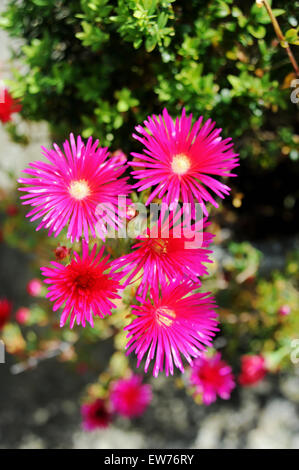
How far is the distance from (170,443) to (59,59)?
111 centimetres

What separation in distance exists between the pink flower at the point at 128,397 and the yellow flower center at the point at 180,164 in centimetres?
71

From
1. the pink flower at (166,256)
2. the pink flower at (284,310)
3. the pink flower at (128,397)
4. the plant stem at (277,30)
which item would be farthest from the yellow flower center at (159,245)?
the pink flower at (128,397)

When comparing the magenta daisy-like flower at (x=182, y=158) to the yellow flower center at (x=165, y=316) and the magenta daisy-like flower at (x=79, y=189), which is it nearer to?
the magenta daisy-like flower at (x=79, y=189)

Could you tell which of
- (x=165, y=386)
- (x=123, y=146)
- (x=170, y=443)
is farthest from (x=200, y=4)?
(x=170, y=443)

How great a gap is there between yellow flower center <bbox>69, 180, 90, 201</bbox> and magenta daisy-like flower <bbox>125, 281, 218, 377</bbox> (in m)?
0.17

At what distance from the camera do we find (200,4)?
706 mm

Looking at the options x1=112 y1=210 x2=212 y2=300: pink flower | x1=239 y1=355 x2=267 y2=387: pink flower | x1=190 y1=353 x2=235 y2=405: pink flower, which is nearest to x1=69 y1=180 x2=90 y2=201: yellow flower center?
x1=112 y1=210 x2=212 y2=300: pink flower

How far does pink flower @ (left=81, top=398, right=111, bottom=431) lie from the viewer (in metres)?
1.05

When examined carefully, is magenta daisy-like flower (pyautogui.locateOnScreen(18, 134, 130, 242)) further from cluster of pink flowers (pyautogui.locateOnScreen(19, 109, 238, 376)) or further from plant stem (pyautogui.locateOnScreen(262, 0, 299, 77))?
plant stem (pyautogui.locateOnScreen(262, 0, 299, 77))

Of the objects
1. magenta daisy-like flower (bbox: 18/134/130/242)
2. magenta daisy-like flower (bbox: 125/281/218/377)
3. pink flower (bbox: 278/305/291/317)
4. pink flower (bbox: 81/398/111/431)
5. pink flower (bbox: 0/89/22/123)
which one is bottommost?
pink flower (bbox: 81/398/111/431)

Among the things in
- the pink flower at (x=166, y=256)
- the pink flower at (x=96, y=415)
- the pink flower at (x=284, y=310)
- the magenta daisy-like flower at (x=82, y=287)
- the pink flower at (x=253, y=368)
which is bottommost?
the pink flower at (x=96, y=415)

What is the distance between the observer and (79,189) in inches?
22.4

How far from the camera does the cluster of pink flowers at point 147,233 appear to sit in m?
0.54
